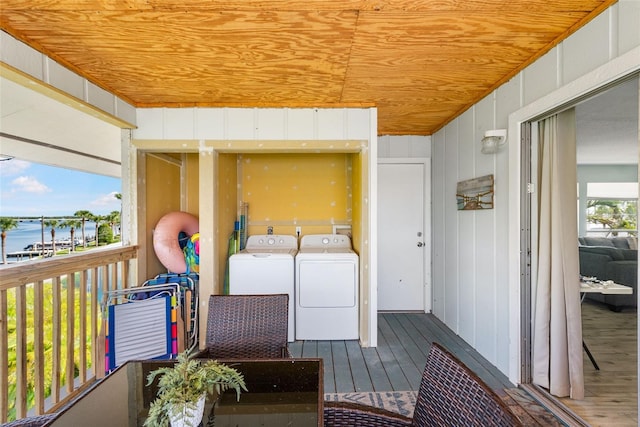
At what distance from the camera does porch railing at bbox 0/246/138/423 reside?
1.89m

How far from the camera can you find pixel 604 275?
4.49m

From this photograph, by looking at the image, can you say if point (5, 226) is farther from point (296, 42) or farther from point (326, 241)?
point (326, 241)

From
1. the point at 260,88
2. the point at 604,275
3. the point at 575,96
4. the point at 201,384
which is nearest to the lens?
the point at 201,384

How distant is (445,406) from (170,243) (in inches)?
115

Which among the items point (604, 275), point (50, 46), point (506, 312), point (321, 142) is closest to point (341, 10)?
point (321, 142)

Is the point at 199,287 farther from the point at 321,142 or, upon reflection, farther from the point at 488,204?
the point at 488,204

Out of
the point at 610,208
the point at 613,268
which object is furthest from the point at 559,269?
the point at 610,208

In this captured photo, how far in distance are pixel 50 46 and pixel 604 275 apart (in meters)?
6.27

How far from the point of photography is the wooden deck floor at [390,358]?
2445 mm

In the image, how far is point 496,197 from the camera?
2674mm

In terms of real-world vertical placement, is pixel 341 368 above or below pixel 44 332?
below

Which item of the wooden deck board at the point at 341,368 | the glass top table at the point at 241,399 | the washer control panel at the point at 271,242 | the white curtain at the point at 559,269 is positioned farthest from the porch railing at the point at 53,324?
the white curtain at the point at 559,269

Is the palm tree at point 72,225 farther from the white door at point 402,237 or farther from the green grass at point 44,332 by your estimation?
the white door at point 402,237

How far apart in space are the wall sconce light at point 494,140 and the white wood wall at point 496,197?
67 mm
